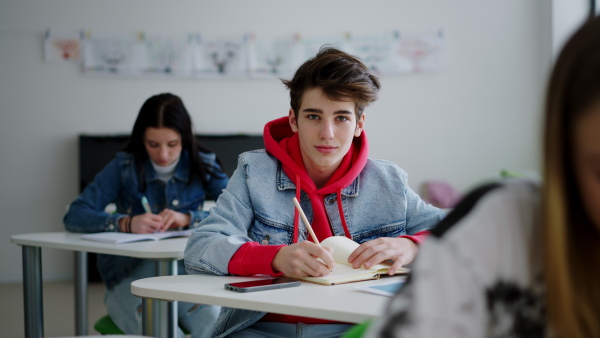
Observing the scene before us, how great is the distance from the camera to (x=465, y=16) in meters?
5.15

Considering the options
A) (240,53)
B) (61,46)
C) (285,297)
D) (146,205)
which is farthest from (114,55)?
(285,297)

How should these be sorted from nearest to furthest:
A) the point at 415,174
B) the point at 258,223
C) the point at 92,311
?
the point at 258,223 < the point at 92,311 < the point at 415,174

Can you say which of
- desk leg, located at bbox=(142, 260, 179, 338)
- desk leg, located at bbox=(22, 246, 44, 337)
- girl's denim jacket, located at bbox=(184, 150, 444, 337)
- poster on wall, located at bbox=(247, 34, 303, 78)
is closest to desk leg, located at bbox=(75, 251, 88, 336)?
desk leg, located at bbox=(22, 246, 44, 337)

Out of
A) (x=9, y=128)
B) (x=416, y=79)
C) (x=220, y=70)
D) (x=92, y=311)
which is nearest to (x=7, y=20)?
(x=9, y=128)

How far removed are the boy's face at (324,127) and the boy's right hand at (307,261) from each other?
38 centimetres

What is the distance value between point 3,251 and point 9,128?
2.91 feet

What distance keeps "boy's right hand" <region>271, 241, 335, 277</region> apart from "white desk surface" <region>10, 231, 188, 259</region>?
2.14 ft

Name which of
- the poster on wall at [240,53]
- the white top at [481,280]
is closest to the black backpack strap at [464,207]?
the white top at [481,280]

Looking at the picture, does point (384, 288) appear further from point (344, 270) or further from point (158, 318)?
point (158, 318)

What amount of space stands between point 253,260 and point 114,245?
813mm

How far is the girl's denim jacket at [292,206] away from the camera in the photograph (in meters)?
1.70

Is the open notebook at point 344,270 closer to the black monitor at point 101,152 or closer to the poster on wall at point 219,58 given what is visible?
the black monitor at point 101,152

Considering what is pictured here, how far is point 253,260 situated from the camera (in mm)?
1488

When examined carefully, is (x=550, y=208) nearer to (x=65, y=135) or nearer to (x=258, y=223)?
(x=258, y=223)
